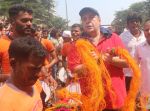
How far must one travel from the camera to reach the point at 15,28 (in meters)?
4.28

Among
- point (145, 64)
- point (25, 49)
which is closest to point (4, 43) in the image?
point (25, 49)

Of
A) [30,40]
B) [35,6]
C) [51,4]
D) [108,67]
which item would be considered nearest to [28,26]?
[108,67]

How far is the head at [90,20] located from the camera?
4461mm

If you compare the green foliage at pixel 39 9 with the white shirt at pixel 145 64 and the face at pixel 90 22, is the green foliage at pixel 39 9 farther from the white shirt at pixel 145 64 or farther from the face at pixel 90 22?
the face at pixel 90 22

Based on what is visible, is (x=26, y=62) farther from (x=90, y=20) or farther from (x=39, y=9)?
(x=39, y=9)

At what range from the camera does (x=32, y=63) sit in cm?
263

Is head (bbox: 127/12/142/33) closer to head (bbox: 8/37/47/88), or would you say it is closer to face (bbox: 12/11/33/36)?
face (bbox: 12/11/33/36)

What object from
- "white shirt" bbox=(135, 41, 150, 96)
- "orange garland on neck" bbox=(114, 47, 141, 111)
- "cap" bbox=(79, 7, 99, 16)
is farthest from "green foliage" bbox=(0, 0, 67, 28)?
"orange garland on neck" bbox=(114, 47, 141, 111)

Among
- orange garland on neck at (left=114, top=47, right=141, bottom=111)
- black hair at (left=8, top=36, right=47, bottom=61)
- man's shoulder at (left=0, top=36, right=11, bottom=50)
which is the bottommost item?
orange garland on neck at (left=114, top=47, right=141, bottom=111)

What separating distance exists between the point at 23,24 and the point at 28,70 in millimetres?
1700

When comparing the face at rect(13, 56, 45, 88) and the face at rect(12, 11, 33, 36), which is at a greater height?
the face at rect(12, 11, 33, 36)

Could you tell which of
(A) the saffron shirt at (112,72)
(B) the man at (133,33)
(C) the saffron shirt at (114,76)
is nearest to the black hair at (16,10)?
(A) the saffron shirt at (112,72)

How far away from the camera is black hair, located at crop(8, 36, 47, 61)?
104 inches

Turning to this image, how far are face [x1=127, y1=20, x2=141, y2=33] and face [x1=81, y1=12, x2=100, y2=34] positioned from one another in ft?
8.05
